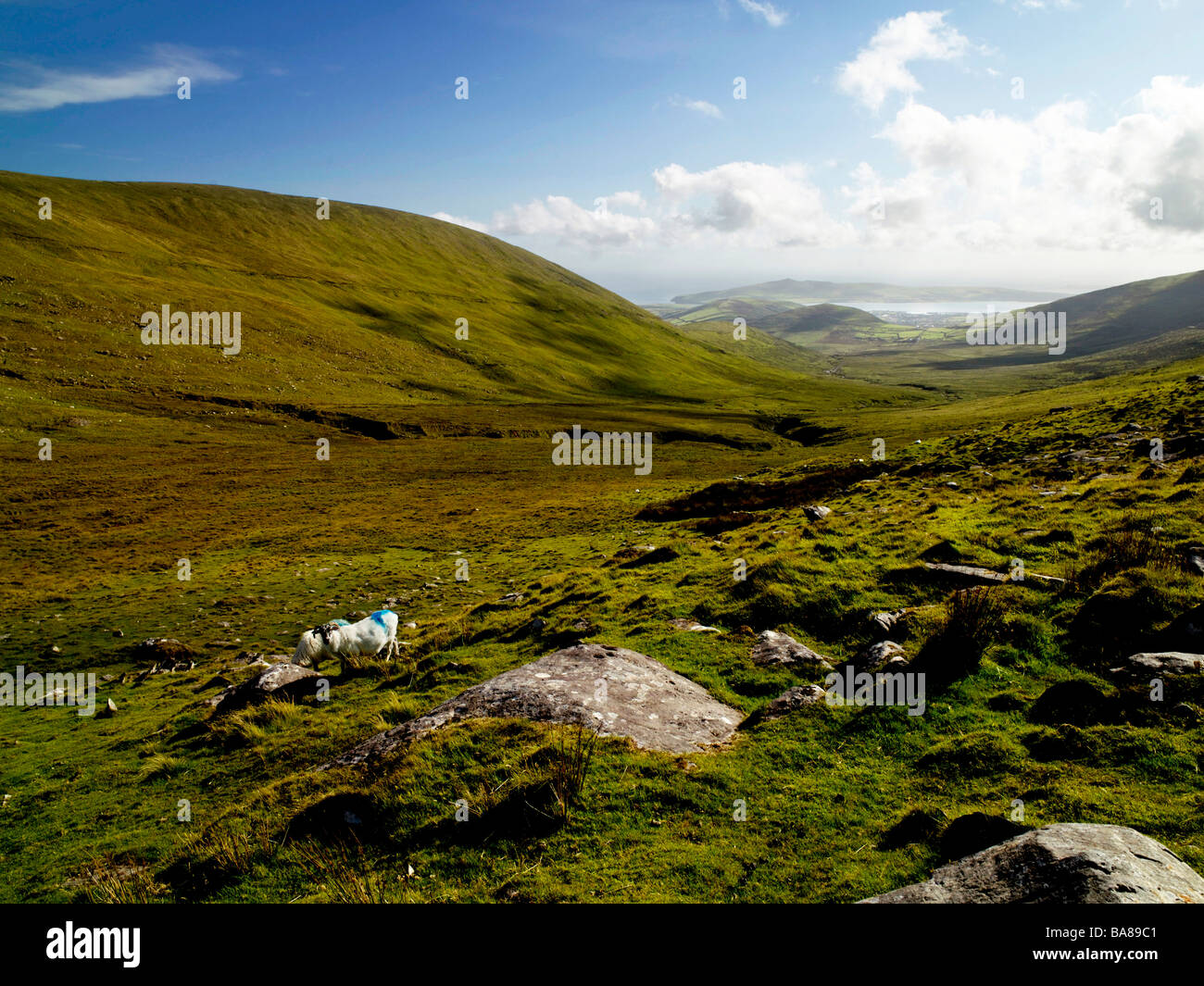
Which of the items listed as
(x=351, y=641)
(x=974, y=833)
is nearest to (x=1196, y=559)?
(x=974, y=833)

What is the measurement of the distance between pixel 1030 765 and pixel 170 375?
11927 cm

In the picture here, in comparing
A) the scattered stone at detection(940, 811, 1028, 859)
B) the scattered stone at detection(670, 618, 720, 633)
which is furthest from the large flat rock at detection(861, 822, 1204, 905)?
the scattered stone at detection(670, 618, 720, 633)

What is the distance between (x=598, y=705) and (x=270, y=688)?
9.10 meters

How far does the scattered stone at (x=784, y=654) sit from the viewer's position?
1209 centimetres

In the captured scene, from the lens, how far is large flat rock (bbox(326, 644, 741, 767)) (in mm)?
9773

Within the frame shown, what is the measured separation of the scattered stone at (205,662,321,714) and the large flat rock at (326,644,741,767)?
4.95 m

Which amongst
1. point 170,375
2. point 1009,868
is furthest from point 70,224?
point 1009,868

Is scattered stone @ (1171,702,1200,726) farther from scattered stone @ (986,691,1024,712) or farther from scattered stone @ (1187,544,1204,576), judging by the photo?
scattered stone @ (1187,544,1204,576)

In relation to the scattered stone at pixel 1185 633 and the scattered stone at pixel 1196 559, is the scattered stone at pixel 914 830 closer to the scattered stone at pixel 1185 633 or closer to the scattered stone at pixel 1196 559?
the scattered stone at pixel 1185 633

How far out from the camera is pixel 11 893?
8539 millimetres

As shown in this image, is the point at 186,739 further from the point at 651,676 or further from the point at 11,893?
the point at 651,676

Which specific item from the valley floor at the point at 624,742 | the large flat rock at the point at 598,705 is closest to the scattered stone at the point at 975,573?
Result: the valley floor at the point at 624,742

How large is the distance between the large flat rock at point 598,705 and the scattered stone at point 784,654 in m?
1.76

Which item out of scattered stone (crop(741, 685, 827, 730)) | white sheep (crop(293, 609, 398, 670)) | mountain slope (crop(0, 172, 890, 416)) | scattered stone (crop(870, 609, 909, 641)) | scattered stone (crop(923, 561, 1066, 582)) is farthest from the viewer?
mountain slope (crop(0, 172, 890, 416))
